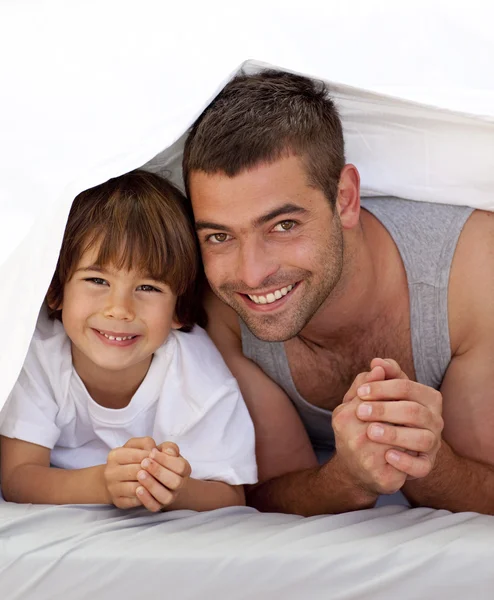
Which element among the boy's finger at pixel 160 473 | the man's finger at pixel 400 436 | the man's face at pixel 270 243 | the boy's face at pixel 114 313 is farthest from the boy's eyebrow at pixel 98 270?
the man's finger at pixel 400 436

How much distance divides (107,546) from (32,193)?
1.82 ft

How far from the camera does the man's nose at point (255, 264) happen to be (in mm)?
1434

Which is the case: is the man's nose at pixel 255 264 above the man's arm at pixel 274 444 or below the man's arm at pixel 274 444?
above

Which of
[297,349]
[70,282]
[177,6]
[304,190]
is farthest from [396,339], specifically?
[177,6]

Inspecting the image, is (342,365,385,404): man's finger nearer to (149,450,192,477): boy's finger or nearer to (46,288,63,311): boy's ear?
(149,450,192,477): boy's finger

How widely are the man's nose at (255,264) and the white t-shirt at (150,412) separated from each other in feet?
0.72

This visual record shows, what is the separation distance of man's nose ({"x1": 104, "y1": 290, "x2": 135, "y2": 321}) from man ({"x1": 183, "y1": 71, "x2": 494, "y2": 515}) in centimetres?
15

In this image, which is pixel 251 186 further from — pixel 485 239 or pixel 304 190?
pixel 485 239

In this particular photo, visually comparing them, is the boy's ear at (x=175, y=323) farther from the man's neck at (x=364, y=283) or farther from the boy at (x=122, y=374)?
the man's neck at (x=364, y=283)

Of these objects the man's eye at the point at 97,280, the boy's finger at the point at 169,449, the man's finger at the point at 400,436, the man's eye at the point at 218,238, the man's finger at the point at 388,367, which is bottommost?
the boy's finger at the point at 169,449

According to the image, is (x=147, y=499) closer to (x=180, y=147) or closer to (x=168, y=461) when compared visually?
(x=168, y=461)

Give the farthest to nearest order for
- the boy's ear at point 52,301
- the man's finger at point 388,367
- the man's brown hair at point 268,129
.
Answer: the boy's ear at point 52,301, the man's brown hair at point 268,129, the man's finger at point 388,367

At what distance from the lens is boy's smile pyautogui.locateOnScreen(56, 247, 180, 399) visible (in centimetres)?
145

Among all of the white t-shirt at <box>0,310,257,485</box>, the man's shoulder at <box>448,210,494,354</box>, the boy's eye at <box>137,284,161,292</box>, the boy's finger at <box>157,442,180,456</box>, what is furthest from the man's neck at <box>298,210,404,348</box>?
the boy's finger at <box>157,442,180,456</box>
